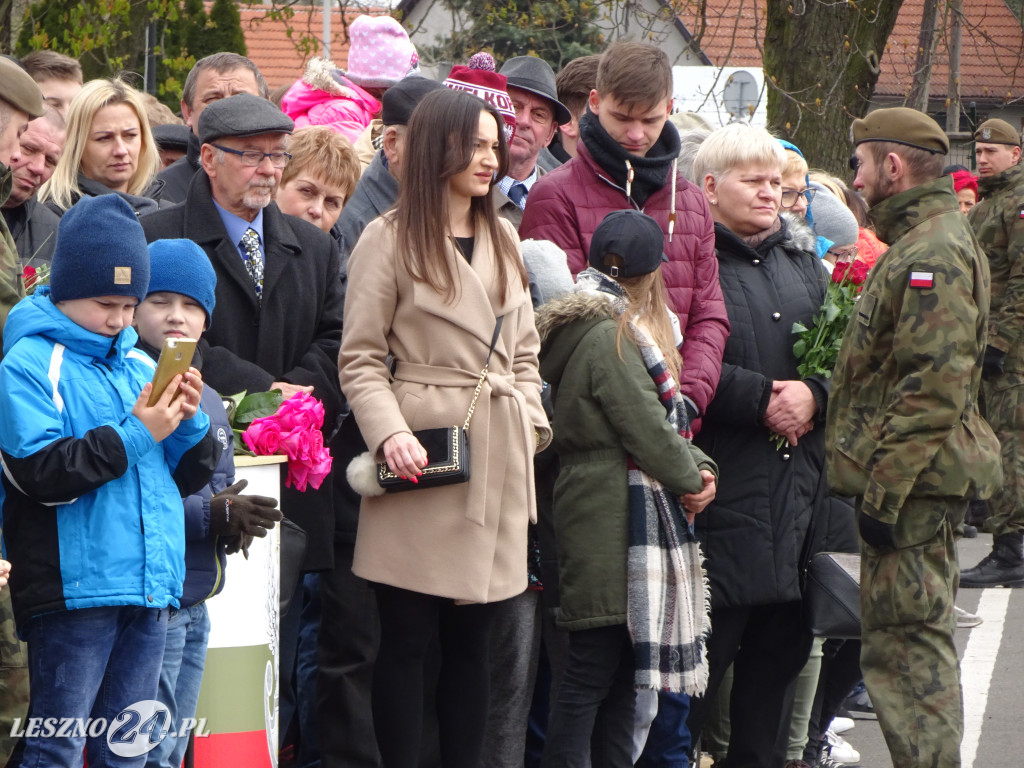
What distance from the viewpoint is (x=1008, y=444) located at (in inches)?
339

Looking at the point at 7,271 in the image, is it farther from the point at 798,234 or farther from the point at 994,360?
the point at 994,360

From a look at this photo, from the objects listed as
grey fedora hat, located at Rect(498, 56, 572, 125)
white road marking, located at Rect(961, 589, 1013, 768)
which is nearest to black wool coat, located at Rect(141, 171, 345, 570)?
grey fedora hat, located at Rect(498, 56, 572, 125)

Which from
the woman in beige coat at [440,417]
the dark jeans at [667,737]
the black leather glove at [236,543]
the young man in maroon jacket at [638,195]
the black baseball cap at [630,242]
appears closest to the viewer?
the black leather glove at [236,543]

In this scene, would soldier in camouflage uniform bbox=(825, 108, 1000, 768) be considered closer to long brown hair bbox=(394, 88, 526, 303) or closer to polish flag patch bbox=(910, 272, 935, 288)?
polish flag patch bbox=(910, 272, 935, 288)

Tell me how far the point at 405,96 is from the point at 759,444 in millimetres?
1771

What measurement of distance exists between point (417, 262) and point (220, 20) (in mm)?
17770

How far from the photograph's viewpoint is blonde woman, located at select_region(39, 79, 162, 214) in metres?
4.97

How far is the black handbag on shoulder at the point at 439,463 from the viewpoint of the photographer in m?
3.74

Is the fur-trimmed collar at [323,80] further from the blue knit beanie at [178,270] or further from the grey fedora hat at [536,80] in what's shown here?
the blue knit beanie at [178,270]

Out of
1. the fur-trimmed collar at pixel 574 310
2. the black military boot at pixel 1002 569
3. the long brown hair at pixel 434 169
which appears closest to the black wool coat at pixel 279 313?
the long brown hair at pixel 434 169

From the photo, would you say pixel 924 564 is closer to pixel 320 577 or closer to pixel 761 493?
pixel 761 493

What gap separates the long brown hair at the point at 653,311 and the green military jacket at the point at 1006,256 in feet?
16.3

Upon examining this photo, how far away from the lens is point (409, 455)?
12.1ft

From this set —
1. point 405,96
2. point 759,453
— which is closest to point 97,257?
point 405,96
